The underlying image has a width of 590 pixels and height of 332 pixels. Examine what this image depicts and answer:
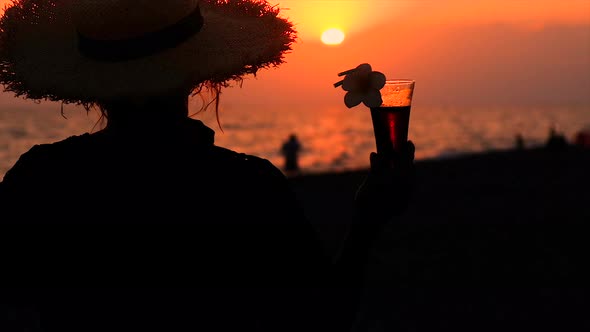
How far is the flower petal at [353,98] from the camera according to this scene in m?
2.00

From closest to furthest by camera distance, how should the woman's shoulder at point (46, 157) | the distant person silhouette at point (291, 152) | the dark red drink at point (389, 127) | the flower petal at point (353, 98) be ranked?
the woman's shoulder at point (46, 157)
the flower petal at point (353, 98)
the dark red drink at point (389, 127)
the distant person silhouette at point (291, 152)

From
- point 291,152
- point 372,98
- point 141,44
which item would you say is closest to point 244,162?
point 141,44

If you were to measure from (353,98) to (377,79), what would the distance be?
3.6 inches

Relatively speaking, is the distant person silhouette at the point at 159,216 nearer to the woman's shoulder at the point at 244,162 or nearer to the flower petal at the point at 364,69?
the woman's shoulder at the point at 244,162

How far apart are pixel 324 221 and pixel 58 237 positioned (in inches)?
429

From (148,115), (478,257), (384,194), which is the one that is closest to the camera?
(148,115)

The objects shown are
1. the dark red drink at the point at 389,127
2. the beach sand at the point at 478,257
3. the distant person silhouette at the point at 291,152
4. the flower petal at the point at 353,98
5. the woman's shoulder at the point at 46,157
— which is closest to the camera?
the woman's shoulder at the point at 46,157

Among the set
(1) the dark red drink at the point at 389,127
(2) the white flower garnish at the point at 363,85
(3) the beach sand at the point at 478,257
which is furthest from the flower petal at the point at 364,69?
(3) the beach sand at the point at 478,257

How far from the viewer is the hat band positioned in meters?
1.80

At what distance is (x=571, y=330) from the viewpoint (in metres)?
6.31

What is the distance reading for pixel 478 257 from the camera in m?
9.16

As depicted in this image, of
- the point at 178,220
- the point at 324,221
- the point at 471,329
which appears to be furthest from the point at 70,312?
the point at 324,221

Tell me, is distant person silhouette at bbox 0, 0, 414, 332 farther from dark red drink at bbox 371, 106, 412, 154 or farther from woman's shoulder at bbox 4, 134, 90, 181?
dark red drink at bbox 371, 106, 412, 154

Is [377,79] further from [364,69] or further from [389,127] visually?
[389,127]
